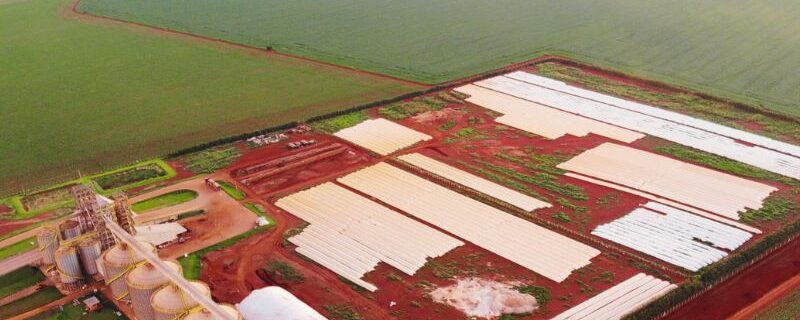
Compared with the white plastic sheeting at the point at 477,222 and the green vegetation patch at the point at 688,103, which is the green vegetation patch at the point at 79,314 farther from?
the green vegetation patch at the point at 688,103

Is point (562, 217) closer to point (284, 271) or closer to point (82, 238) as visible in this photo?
point (284, 271)

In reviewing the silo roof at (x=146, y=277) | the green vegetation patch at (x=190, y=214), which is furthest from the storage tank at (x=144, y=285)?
the green vegetation patch at (x=190, y=214)

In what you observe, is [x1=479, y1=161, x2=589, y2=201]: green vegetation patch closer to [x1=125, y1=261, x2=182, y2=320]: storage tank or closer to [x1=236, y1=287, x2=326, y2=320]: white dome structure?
[x1=236, y1=287, x2=326, y2=320]: white dome structure

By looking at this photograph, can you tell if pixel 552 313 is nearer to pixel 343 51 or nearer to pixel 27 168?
pixel 27 168

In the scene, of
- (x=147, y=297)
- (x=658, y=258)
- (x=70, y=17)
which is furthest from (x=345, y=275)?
(x=70, y=17)

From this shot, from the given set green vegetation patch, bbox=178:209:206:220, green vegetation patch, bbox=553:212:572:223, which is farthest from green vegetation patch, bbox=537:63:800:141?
green vegetation patch, bbox=178:209:206:220
